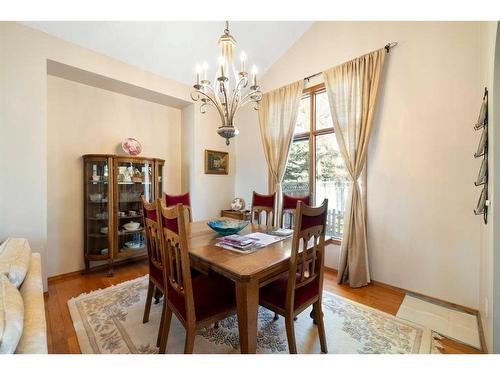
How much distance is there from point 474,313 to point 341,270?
3.78ft

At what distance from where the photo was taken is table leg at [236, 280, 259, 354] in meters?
1.20

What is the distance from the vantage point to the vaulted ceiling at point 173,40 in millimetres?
2479

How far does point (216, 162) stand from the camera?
3.98 metres

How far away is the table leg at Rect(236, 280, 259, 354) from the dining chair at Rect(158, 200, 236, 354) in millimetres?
188

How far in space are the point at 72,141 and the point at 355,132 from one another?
356 centimetres

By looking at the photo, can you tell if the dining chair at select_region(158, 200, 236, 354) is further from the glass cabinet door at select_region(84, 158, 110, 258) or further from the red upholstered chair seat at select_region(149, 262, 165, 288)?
the glass cabinet door at select_region(84, 158, 110, 258)

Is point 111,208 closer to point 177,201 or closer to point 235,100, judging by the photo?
point 177,201

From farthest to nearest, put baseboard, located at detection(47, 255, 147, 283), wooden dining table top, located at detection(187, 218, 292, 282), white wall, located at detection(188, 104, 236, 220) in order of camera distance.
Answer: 1. white wall, located at detection(188, 104, 236, 220)
2. baseboard, located at detection(47, 255, 147, 283)
3. wooden dining table top, located at detection(187, 218, 292, 282)

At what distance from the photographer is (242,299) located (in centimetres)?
121

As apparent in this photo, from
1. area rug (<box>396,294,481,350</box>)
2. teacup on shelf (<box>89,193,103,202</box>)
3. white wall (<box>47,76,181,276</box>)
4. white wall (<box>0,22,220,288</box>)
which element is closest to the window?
area rug (<box>396,294,481,350</box>)

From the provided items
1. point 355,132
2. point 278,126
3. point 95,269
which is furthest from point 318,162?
point 95,269

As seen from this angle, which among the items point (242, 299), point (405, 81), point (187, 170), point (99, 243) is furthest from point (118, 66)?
point (405, 81)

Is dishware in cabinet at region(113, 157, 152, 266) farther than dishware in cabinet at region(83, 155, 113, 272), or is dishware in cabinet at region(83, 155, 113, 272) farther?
dishware in cabinet at region(113, 157, 152, 266)
